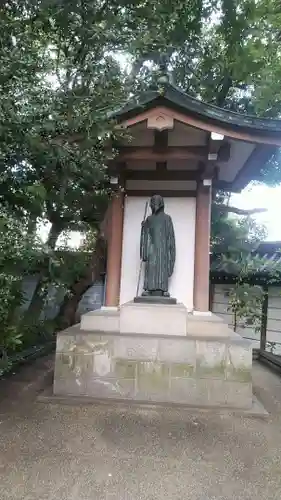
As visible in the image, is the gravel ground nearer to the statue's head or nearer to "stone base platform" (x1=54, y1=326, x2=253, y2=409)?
"stone base platform" (x1=54, y1=326, x2=253, y2=409)


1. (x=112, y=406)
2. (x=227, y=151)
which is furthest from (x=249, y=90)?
(x=112, y=406)

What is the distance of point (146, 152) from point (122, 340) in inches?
110

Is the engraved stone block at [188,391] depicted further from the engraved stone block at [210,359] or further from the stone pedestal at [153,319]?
the stone pedestal at [153,319]

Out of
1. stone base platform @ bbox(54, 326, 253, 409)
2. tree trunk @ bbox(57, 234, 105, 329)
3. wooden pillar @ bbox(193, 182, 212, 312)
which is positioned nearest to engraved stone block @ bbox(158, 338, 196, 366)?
stone base platform @ bbox(54, 326, 253, 409)

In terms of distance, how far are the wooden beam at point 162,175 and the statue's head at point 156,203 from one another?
59 centimetres

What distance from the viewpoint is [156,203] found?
5430mm

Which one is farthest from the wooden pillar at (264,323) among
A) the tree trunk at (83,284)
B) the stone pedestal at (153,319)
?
the stone pedestal at (153,319)

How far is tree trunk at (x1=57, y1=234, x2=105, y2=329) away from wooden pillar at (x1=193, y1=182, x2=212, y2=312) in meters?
2.68

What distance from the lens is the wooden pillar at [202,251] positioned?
17.6ft

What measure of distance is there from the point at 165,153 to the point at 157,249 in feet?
4.78

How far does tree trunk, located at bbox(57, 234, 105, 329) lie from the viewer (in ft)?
25.3

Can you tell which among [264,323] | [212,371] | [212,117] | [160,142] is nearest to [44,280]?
[212,371]

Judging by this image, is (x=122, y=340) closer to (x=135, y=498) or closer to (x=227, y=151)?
(x=135, y=498)

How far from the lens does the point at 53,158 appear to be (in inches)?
114
